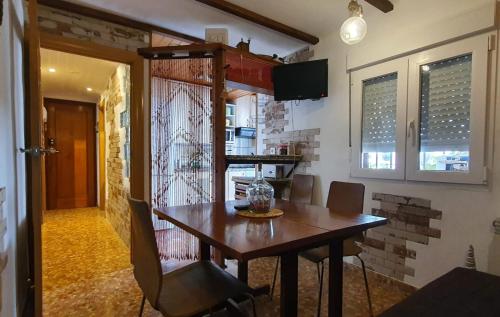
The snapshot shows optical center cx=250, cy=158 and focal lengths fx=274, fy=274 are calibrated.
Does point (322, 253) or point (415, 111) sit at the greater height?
point (415, 111)

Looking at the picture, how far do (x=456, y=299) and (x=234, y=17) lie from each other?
8.86 feet

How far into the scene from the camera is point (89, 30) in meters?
2.51

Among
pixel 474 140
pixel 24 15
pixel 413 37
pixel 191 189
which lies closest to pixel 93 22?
pixel 24 15

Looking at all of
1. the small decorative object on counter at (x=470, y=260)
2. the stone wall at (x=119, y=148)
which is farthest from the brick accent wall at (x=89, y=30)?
the small decorative object on counter at (x=470, y=260)

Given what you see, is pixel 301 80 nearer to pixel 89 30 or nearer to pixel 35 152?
pixel 89 30

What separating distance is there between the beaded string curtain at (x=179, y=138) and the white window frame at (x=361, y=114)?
1461mm

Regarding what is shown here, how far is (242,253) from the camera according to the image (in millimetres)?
1027

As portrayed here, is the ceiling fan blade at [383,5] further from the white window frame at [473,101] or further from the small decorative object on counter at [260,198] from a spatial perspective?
the small decorative object on counter at [260,198]

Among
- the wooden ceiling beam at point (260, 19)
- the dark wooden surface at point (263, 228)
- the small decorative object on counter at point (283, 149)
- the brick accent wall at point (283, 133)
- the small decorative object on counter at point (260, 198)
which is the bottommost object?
the dark wooden surface at point (263, 228)

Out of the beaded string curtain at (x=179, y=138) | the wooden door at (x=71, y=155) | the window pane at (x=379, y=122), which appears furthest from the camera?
the wooden door at (x=71, y=155)

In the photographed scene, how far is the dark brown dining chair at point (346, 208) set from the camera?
1.92 m

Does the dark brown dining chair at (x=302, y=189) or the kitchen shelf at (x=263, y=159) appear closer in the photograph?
the kitchen shelf at (x=263, y=159)

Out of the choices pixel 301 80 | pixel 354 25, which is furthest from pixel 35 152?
pixel 301 80

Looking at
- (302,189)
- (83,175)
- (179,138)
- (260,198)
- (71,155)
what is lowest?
(83,175)
